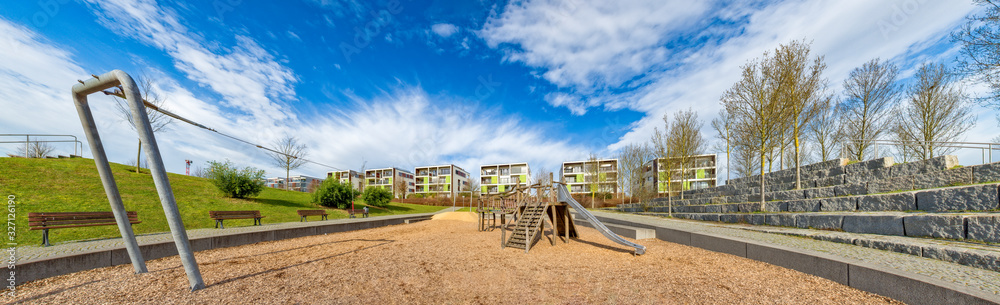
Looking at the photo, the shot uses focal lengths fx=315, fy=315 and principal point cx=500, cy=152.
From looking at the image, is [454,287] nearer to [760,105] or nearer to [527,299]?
[527,299]

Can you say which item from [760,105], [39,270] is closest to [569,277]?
[39,270]

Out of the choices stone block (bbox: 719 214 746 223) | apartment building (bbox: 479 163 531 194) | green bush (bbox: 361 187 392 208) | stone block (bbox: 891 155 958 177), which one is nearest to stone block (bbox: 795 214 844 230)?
stone block (bbox: 719 214 746 223)

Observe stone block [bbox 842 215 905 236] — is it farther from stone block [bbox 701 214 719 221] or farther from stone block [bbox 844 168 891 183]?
stone block [bbox 701 214 719 221]

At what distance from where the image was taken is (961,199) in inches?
295

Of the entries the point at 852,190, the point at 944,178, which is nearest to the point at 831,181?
the point at 852,190

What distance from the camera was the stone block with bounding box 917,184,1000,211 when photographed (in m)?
6.98

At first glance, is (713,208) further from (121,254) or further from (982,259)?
(121,254)

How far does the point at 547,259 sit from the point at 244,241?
30.6ft

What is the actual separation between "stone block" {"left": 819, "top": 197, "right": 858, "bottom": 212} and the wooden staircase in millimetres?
9673

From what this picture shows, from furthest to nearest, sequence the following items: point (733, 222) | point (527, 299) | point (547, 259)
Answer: point (733, 222), point (547, 259), point (527, 299)

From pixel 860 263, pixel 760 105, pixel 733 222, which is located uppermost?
pixel 760 105

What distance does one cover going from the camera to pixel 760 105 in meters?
15.3

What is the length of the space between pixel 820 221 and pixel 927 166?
4947mm

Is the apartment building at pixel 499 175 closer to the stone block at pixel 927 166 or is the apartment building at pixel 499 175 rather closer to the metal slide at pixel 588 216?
the metal slide at pixel 588 216
